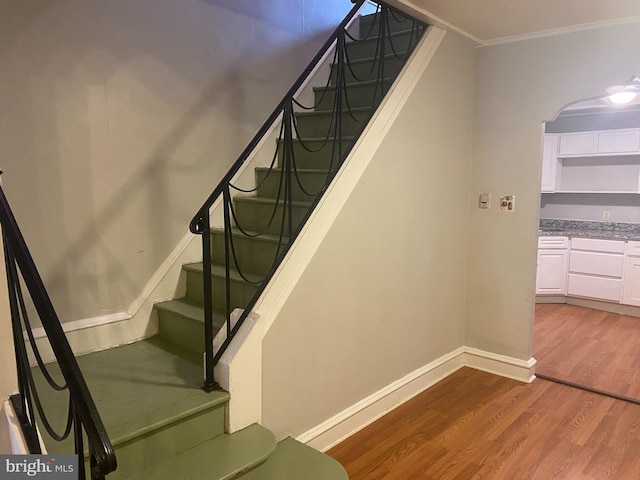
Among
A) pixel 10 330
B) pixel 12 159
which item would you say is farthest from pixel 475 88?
pixel 10 330

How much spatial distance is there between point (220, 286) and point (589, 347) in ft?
11.5

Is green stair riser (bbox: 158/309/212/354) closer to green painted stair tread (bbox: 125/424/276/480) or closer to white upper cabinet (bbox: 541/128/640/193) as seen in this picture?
green painted stair tread (bbox: 125/424/276/480)

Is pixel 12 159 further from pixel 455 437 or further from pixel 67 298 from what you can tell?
pixel 455 437

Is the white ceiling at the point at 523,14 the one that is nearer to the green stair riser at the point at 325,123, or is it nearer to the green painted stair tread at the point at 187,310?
the green stair riser at the point at 325,123

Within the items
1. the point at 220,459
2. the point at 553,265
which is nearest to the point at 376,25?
the point at 220,459

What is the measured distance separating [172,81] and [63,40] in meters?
0.61

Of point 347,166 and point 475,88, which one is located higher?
point 475,88

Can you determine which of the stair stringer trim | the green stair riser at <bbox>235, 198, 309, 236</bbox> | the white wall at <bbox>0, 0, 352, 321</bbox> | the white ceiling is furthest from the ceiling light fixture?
the white wall at <bbox>0, 0, 352, 321</bbox>

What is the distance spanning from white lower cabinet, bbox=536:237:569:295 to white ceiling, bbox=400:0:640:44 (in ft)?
10.7

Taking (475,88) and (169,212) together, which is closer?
(169,212)

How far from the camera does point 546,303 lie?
5.93 metres

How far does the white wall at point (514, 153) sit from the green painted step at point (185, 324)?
85.3 inches

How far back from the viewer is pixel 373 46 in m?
3.70

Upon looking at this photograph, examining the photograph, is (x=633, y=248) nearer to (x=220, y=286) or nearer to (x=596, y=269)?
(x=596, y=269)
